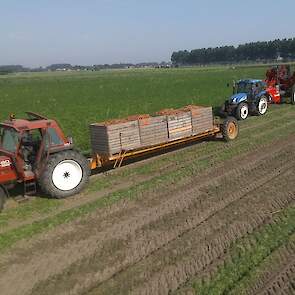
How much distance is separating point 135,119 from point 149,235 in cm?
504

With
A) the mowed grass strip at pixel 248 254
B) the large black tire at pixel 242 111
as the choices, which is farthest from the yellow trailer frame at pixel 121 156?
the large black tire at pixel 242 111

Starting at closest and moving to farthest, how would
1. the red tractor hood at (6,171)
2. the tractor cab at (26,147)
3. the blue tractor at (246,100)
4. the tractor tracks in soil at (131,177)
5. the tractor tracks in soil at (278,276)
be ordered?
the tractor tracks in soil at (278,276) < the tractor tracks in soil at (131,177) < the red tractor hood at (6,171) < the tractor cab at (26,147) < the blue tractor at (246,100)

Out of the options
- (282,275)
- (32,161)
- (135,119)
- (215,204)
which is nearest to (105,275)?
(282,275)

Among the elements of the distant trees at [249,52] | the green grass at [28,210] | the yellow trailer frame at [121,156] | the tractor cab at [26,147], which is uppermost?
the tractor cab at [26,147]

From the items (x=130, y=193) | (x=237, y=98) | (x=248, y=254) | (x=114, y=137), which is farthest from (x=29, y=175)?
(x=237, y=98)

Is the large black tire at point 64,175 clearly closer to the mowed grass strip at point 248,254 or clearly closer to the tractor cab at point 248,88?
the mowed grass strip at point 248,254

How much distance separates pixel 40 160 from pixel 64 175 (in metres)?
0.62

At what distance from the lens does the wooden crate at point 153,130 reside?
38.8ft

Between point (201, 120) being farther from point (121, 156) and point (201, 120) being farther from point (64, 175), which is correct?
point (64, 175)

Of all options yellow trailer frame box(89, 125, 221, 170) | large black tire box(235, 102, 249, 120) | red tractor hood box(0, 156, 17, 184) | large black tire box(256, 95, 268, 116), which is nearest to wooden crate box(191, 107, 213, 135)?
yellow trailer frame box(89, 125, 221, 170)

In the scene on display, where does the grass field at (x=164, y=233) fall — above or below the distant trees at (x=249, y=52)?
above

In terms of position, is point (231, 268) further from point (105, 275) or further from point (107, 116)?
point (107, 116)

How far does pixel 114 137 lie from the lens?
36.6 ft

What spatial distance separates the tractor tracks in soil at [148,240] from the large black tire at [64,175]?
1.23m
